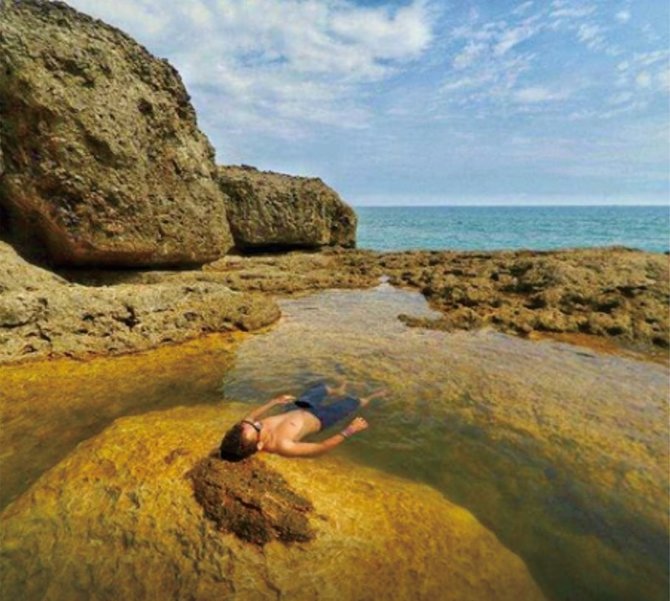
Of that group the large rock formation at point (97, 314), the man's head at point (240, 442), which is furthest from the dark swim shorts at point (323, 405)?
the large rock formation at point (97, 314)

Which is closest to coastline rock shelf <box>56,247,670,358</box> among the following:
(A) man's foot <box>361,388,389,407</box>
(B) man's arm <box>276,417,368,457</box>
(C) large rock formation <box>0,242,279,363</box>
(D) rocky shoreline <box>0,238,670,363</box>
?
(D) rocky shoreline <box>0,238,670,363</box>

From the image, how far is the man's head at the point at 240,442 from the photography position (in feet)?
15.3

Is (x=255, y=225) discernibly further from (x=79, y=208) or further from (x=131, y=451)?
(x=131, y=451)

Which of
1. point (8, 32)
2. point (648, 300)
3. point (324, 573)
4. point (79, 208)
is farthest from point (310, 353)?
point (8, 32)

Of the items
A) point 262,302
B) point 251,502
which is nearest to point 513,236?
point 262,302

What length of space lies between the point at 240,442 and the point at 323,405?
1.86 metres

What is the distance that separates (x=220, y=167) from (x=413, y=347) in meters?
19.4

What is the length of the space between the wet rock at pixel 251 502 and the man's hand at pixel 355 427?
143 cm

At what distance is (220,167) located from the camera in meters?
24.9

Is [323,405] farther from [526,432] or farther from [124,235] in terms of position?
[124,235]

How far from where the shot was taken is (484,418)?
6211 millimetres

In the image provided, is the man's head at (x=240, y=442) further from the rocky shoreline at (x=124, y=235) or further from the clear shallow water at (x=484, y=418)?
the rocky shoreline at (x=124, y=235)

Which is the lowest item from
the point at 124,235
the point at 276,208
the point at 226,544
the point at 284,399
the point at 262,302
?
the point at 226,544

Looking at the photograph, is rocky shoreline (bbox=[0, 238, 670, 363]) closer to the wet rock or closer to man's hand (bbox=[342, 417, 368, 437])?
man's hand (bbox=[342, 417, 368, 437])
